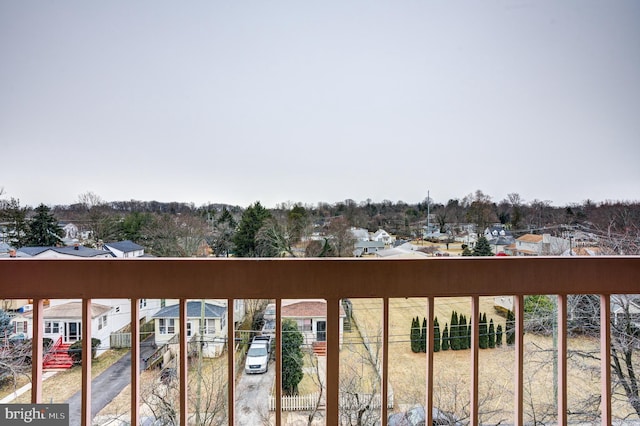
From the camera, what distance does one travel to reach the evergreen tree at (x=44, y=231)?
4.00 ft

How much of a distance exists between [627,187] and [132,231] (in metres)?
2.21

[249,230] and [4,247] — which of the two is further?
[249,230]

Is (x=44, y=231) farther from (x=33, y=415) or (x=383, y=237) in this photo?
(x=383, y=237)

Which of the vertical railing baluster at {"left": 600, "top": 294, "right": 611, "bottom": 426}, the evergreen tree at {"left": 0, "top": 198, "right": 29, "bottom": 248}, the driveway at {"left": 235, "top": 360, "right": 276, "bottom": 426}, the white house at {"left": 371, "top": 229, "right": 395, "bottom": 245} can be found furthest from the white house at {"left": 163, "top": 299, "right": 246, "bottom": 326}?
the vertical railing baluster at {"left": 600, "top": 294, "right": 611, "bottom": 426}

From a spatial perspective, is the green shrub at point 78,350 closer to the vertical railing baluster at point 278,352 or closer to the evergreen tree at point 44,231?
the evergreen tree at point 44,231

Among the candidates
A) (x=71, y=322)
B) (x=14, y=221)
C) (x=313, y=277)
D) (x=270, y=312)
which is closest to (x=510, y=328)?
(x=313, y=277)

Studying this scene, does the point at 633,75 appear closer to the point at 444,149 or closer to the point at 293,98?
the point at 444,149

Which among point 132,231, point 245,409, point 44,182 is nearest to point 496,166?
point 245,409

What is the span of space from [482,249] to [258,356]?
96 cm

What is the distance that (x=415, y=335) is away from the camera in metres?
1.14

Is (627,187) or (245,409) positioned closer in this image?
(245,409)

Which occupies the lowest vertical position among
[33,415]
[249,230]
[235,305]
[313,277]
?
[33,415]

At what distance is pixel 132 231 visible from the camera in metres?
1.26

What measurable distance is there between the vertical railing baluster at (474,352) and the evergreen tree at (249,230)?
0.80 metres
